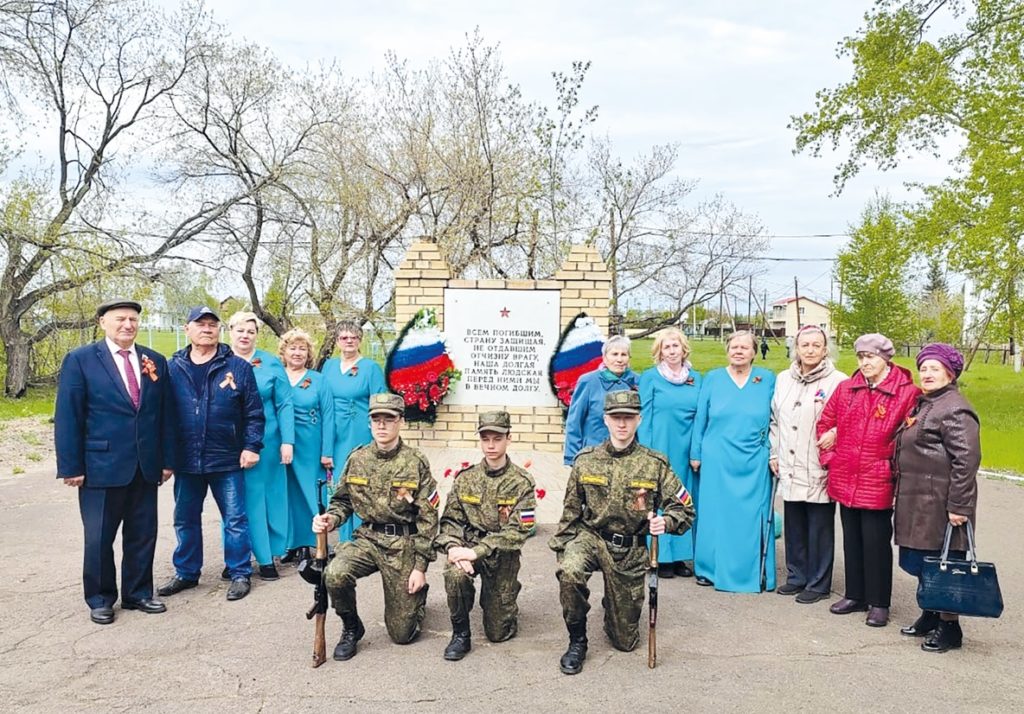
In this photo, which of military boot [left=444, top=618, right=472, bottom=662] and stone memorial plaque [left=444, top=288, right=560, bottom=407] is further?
stone memorial plaque [left=444, top=288, right=560, bottom=407]

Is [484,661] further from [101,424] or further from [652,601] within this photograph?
[101,424]

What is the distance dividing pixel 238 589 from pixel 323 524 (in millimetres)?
1430

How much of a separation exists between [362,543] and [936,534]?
10.0 ft

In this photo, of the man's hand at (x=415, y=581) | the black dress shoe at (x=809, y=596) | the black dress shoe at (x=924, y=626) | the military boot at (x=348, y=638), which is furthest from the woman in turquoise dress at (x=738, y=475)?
the military boot at (x=348, y=638)

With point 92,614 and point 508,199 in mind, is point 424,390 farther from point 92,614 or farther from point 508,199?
point 508,199

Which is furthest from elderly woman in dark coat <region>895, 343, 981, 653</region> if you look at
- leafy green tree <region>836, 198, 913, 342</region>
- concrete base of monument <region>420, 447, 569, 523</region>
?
leafy green tree <region>836, 198, 913, 342</region>

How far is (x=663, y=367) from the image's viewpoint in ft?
18.0

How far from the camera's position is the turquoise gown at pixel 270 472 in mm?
5422

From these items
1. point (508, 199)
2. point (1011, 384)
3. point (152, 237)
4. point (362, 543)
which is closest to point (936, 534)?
point (362, 543)

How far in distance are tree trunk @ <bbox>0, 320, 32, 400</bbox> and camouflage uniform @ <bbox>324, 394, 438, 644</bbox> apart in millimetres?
17530

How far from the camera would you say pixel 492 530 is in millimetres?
4191

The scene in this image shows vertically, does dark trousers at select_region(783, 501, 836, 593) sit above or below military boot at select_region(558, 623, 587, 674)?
above

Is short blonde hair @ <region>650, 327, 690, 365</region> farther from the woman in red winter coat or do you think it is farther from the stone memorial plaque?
the stone memorial plaque

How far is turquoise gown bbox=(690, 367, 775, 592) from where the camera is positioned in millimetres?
5156
